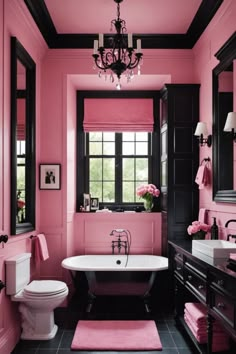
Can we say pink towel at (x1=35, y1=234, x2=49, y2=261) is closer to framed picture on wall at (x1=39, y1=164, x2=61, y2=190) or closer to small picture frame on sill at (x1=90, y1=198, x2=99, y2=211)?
framed picture on wall at (x1=39, y1=164, x2=61, y2=190)

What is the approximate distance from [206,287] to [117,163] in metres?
2.93

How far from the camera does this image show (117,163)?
5332mm

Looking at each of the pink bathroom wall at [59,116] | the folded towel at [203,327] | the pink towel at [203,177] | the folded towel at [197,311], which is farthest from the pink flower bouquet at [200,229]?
the pink bathroom wall at [59,116]

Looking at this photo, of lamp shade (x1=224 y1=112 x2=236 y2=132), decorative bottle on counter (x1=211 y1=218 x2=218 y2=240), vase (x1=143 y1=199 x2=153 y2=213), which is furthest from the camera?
vase (x1=143 y1=199 x2=153 y2=213)

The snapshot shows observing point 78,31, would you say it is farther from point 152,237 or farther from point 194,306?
→ point 194,306

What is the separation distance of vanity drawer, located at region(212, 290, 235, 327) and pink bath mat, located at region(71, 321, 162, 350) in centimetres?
99

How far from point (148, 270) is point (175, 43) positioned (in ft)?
9.09

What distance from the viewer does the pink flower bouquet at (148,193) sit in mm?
4926

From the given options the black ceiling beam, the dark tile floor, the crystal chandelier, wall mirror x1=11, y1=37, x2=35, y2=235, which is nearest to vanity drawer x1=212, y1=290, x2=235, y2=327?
the dark tile floor

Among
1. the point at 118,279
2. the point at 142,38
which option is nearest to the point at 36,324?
the point at 118,279

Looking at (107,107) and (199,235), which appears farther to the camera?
(107,107)

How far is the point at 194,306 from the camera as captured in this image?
3297 millimetres

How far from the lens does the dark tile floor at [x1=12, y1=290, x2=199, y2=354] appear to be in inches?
127

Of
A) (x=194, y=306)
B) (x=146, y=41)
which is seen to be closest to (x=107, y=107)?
(x=146, y=41)
